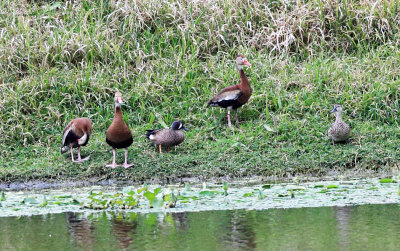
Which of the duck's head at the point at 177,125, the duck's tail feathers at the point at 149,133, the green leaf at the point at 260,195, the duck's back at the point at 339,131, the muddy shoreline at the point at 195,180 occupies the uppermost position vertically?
the duck's head at the point at 177,125

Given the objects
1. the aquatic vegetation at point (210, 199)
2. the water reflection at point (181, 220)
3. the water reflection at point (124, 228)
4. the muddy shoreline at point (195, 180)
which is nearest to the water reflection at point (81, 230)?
the water reflection at point (124, 228)

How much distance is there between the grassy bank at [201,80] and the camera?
34.5 ft

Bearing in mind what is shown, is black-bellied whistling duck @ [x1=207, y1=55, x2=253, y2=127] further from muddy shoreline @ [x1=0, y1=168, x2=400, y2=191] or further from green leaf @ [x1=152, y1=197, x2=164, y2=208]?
green leaf @ [x1=152, y1=197, x2=164, y2=208]

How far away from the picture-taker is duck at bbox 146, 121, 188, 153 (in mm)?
10750

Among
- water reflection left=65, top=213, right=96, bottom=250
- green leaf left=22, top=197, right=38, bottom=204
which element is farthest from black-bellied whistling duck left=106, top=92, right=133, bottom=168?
water reflection left=65, top=213, right=96, bottom=250

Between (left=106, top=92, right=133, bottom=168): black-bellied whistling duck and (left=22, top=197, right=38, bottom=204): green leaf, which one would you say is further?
(left=106, top=92, right=133, bottom=168): black-bellied whistling duck

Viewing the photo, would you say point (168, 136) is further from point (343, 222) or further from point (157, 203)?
point (343, 222)

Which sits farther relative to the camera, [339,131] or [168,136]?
[168,136]

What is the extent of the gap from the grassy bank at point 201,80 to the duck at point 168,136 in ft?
0.67

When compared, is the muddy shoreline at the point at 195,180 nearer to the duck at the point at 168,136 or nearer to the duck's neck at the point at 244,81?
the duck at the point at 168,136

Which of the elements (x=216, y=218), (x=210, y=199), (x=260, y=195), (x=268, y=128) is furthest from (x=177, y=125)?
(x=216, y=218)

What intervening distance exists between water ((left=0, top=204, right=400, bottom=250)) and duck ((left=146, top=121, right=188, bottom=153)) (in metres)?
3.14

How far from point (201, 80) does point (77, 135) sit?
2.85 m

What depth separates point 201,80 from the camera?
500 inches
